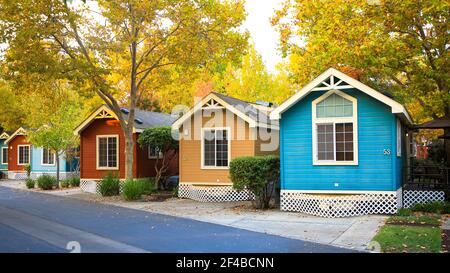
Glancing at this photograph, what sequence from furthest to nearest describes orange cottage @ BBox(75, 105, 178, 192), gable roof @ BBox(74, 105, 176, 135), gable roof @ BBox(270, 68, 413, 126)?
orange cottage @ BBox(75, 105, 178, 192)
gable roof @ BBox(74, 105, 176, 135)
gable roof @ BBox(270, 68, 413, 126)

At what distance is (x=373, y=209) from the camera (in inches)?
587

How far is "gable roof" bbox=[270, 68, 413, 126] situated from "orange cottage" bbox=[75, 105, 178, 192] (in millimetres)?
10663

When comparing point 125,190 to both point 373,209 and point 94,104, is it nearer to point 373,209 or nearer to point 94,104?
point 373,209

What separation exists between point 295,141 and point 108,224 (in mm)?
7253

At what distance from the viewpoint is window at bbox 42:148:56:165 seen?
1279 inches

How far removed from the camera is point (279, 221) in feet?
45.1

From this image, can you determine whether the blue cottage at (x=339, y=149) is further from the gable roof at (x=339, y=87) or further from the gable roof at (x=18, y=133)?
the gable roof at (x=18, y=133)

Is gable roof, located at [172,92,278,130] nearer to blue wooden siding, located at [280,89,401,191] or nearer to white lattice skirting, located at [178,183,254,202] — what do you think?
blue wooden siding, located at [280,89,401,191]

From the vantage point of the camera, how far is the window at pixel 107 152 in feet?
80.8

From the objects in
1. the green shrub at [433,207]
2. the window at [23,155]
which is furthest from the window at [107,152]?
the green shrub at [433,207]

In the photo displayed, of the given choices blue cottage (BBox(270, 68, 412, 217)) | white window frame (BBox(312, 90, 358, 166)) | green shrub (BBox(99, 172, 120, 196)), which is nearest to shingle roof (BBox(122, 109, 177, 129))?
green shrub (BBox(99, 172, 120, 196))

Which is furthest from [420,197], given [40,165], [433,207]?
[40,165]

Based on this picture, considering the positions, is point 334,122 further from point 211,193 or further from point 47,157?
point 47,157
